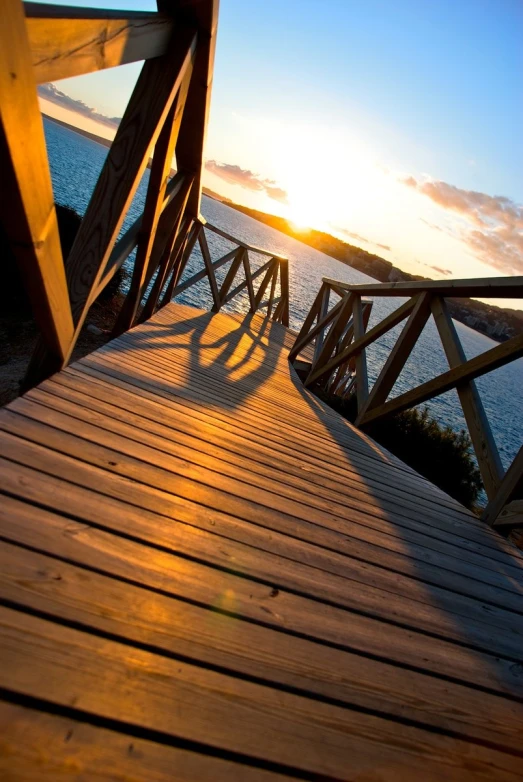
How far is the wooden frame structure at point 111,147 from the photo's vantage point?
1.04 m

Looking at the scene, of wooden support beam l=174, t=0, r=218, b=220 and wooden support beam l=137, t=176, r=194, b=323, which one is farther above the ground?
wooden support beam l=174, t=0, r=218, b=220

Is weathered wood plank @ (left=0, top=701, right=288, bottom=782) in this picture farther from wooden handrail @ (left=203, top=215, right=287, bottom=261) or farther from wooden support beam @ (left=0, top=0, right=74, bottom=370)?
wooden handrail @ (left=203, top=215, right=287, bottom=261)

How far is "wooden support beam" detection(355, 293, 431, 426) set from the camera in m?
3.19

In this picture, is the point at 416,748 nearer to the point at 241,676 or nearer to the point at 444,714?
the point at 444,714

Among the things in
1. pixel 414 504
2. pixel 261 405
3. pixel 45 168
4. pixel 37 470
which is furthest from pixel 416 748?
pixel 261 405

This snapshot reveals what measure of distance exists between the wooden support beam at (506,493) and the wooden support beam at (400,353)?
0.98 meters

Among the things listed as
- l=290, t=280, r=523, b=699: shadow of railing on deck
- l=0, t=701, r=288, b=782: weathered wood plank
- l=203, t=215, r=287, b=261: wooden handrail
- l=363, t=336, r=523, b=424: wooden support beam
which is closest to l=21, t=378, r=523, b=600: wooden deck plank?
l=290, t=280, r=523, b=699: shadow of railing on deck

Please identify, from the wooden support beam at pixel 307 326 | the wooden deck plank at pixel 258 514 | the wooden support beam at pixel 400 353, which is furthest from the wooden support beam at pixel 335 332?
the wooden deck plank at pixel 258 514

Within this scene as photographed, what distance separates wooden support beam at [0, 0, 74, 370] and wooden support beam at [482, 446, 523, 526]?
8.05 feet

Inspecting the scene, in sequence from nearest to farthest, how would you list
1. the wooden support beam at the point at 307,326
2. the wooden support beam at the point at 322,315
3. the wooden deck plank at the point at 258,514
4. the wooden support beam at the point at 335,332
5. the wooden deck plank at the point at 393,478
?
1. the wooden deck plank at the point at 258,514
2. the wooden deck plank at the point at 393,478
3. the wooden support beam at the point at 335,332
4. the wooden support beam at the point at 322,315
5. the wooden support beam at the point at 307,326

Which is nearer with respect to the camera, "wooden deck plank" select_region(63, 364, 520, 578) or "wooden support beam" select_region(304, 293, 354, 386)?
"wooden deck plank" select_region(63, 364, 520, 578)

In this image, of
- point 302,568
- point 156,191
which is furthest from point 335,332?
point 302,568

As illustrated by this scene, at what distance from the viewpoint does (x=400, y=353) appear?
339 centimetres

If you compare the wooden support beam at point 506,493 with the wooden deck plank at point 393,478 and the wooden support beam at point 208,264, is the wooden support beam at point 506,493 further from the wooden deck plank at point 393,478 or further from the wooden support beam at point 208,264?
the wooden support beam at point 208,264
